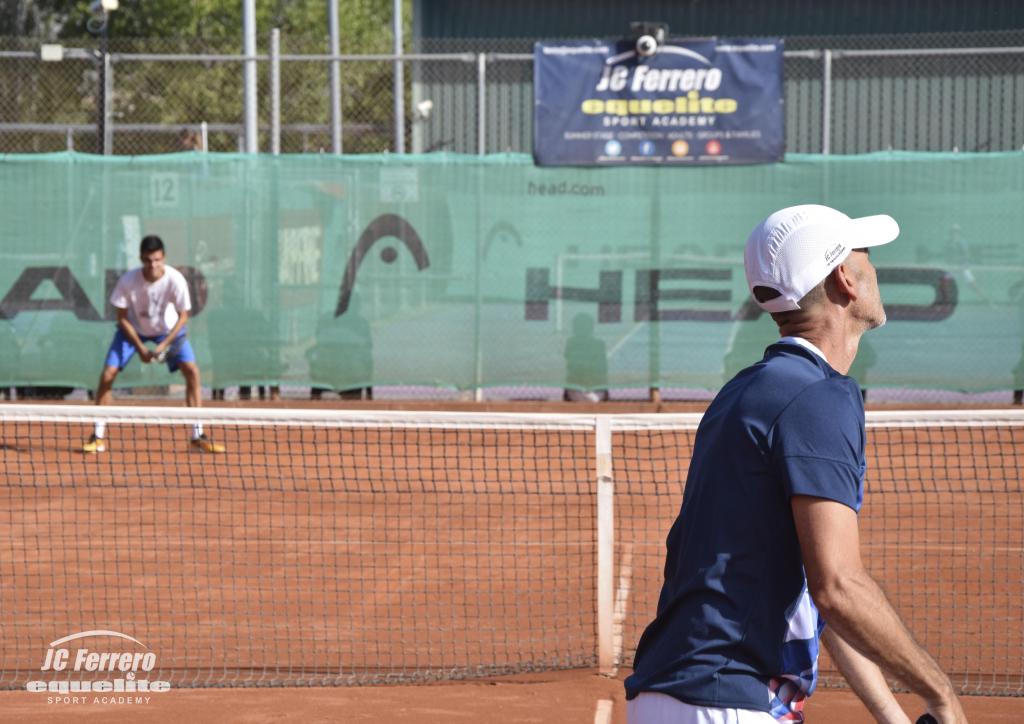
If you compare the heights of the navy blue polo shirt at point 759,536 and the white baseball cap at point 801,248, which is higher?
the white baseball cap at point 801,248

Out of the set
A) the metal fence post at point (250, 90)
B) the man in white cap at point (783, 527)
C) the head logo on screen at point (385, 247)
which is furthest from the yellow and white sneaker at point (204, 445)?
the man in white cap at point (783, 527)

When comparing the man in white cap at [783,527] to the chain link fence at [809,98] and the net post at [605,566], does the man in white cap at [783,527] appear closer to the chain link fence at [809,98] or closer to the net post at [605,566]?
the net post at [605,566]

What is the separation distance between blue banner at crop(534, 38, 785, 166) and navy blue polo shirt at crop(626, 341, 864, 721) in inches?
417

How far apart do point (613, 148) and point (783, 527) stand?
35.4ft

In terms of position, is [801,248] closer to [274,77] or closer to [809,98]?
[274,77]

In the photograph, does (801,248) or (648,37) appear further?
(648,37)

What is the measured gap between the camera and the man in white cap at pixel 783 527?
213cm

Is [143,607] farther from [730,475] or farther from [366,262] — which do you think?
[366,262]

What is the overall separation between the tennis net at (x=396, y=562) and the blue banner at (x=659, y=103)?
12.7 ft

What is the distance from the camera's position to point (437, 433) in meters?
12.0

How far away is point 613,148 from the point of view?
12.7 metres

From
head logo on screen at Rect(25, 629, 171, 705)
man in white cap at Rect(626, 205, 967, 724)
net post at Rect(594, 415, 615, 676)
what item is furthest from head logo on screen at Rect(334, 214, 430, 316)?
man in white cap at Rect(626, 205, 967, 724)

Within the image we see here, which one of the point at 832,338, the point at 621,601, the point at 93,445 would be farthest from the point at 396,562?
the point at 832,338

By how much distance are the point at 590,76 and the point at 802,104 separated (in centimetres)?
594
